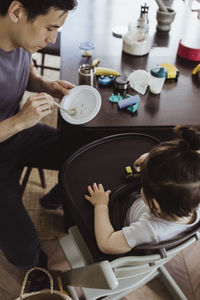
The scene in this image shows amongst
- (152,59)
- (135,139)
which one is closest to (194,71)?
(152,59)

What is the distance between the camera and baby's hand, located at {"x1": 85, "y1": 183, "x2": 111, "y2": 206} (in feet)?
2.77

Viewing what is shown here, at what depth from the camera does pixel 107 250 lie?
787mm

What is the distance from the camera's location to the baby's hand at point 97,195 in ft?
2.77

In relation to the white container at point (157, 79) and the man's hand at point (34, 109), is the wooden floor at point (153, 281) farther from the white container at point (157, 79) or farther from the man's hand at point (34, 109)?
the white container at point (157, 79)

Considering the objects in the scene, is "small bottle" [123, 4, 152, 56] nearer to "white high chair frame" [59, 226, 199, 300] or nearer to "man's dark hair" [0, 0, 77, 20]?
"man's dark hair" [0, 0, 77, 20]

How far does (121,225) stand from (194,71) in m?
0.88

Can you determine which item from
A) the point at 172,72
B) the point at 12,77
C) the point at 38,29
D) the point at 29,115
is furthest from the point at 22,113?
the point at 172,72

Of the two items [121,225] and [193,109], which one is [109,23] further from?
[121,225]

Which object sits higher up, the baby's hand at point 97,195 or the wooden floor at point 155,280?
the baby's hand at point 97,195

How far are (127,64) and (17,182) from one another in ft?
2.52

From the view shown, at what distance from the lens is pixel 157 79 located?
3.86 feet

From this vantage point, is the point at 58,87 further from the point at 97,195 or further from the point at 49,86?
the point at 97,195

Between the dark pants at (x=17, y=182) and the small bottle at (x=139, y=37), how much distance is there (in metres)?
0.58

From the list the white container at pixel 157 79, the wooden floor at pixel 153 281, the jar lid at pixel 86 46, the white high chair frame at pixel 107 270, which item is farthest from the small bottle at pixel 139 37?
the wooden floor at pixel 153 281
